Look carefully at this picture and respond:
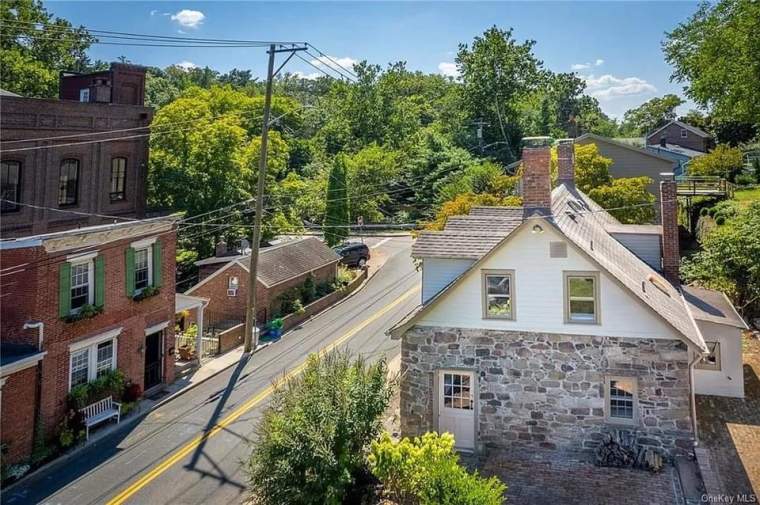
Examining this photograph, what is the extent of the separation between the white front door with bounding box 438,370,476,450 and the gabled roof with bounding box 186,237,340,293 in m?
14.8

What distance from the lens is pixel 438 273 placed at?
578 inches

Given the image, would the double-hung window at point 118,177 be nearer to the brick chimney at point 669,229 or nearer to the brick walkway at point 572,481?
the brick walkway at point 572,481

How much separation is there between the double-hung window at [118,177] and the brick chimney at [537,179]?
15.3m

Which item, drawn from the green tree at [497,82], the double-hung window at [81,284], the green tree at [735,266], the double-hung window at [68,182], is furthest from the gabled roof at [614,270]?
the green tree at [497,82]

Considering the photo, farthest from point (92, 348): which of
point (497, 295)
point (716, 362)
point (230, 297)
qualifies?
point (716, 362)

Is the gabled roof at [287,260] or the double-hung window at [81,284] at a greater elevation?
the gabled roof at [287,260]

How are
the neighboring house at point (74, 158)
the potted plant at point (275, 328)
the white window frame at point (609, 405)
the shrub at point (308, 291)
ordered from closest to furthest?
1. the white window frame at point (609, 405)
2. the neighboring house at point (74, 158)
3. the potted plant at point (275, 328)
4. the shrub at point (308, 291)

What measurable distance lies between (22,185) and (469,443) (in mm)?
15703

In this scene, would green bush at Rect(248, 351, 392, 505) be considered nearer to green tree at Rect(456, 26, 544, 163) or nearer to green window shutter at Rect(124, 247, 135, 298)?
green window shutter at Rect(124, 247, 135, 298)

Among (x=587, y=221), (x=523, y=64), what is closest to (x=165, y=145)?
(x=587, y=221)

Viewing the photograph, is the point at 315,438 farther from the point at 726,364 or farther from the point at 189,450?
the point at 726,364

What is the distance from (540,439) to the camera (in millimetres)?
13695

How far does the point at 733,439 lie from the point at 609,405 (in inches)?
140

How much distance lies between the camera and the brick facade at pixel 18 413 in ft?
45.4
